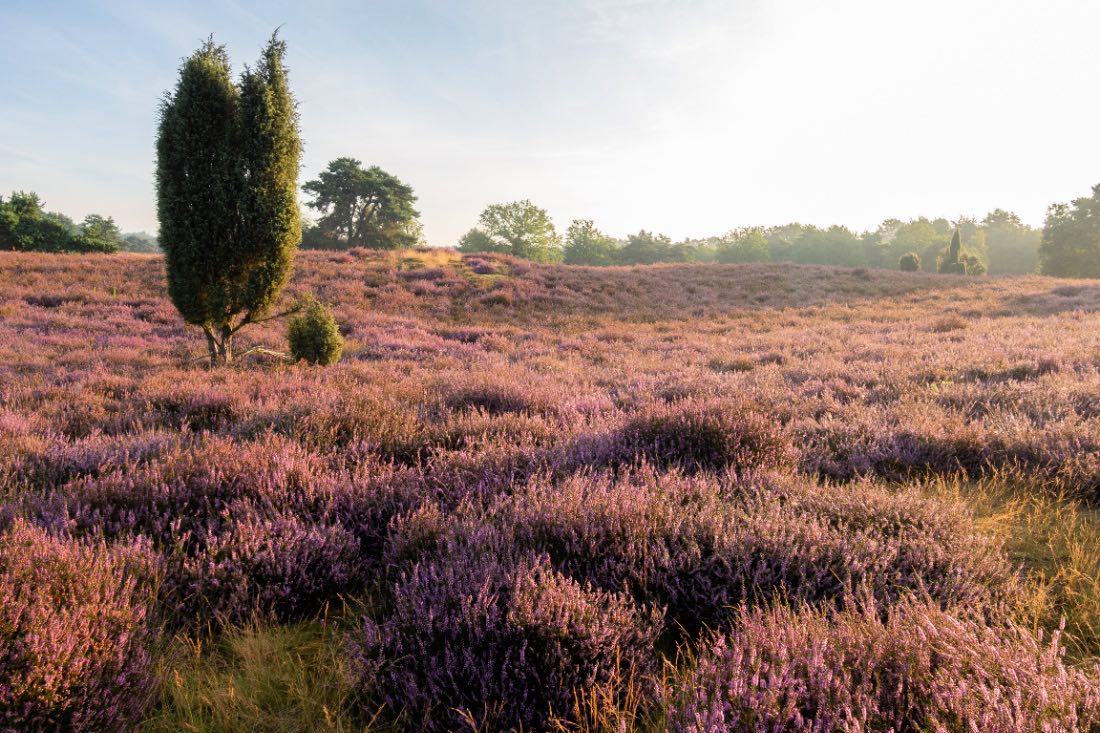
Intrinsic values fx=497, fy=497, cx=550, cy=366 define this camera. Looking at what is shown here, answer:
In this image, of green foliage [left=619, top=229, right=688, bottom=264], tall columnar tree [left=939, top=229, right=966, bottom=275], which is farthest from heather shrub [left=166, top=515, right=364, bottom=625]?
green foliage [left=619, top=229, right=688, bottom=264]

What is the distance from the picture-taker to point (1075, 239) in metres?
51.0

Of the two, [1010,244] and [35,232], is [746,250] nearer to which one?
[1010,244]

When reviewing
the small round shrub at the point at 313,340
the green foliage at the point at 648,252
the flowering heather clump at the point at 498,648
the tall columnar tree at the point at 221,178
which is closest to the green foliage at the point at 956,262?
the green foliage at the point at 648,252

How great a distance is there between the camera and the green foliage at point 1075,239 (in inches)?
1987

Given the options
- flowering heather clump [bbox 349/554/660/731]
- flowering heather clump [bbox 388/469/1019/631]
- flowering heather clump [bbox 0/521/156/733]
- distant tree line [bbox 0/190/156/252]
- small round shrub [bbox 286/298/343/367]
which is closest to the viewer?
flowering heather clump [bbox 0/521/156/733]

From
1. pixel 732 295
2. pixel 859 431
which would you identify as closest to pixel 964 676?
pixel 859 431

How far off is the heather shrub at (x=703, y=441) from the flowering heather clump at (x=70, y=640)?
8.64ft

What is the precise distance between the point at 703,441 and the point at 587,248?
73.1m

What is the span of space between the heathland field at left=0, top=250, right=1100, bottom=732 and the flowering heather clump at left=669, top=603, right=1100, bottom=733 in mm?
11

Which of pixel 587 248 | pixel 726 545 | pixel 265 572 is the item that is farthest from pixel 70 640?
pixel 587 248

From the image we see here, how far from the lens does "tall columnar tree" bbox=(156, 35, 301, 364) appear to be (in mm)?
8500

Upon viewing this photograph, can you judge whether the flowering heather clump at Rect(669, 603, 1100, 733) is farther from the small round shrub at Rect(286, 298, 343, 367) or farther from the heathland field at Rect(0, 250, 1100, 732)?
the small round shrub at Rect(286, 298, 343, 367)

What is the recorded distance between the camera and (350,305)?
1806 cm

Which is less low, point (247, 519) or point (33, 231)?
point (33, 231)
